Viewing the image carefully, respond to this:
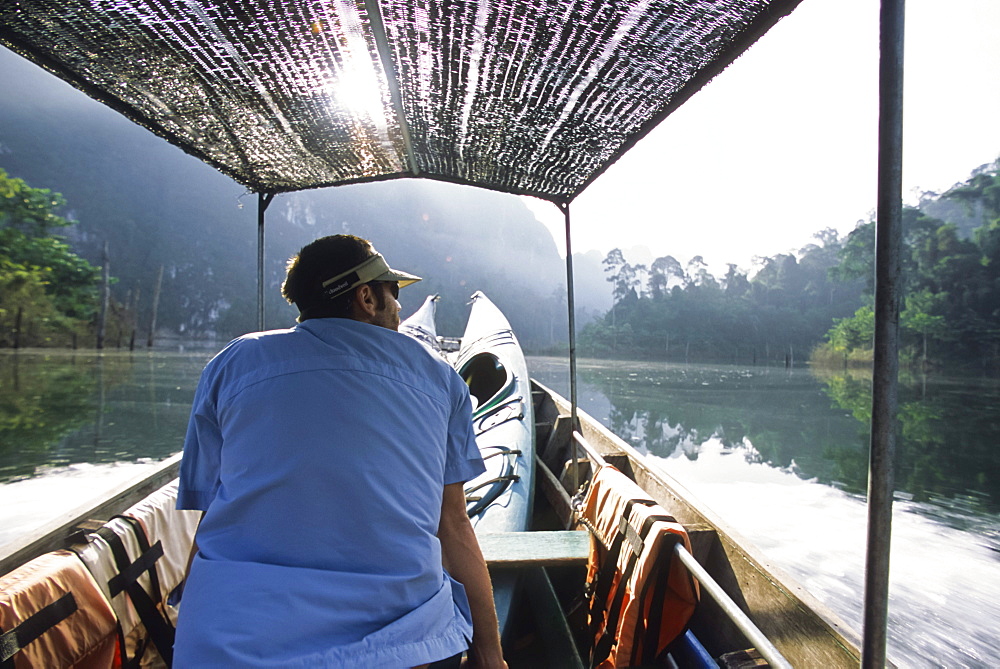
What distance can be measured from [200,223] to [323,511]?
3747 inches

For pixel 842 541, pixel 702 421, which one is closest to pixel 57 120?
pixel 702 421

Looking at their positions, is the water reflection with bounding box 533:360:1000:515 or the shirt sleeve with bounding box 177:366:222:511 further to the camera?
the water reflection with bounding box 533:360:1000:515

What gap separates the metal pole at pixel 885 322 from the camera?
3.09 feet

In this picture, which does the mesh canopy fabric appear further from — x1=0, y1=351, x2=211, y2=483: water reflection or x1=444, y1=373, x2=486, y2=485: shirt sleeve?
x1=0, y1=351, x2=211, y2=483: water reflection

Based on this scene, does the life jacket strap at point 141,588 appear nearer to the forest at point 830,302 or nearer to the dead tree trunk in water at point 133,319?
the forest at point 830,302

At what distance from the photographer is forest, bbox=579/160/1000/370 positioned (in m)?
34.8

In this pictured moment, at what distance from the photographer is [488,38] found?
1586 millimetres

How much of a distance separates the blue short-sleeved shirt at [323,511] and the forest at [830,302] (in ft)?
93.3

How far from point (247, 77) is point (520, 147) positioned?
1.15 m

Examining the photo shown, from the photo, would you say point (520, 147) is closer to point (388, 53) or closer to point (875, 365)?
point (388, 53)

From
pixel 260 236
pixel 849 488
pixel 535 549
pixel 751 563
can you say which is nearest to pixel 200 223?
pixel 849 488

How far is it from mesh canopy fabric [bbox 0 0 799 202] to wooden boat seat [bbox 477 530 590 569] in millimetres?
1823

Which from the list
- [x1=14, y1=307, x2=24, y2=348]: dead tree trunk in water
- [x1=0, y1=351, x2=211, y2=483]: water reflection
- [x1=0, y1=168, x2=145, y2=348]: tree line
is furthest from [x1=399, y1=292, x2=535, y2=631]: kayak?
[x1=14, y1=307, x2=24, y2=348]: dead tree trunk in water

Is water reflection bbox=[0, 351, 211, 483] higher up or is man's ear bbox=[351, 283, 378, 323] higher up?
man's ear bbox=[351, 283, 378, 323]
